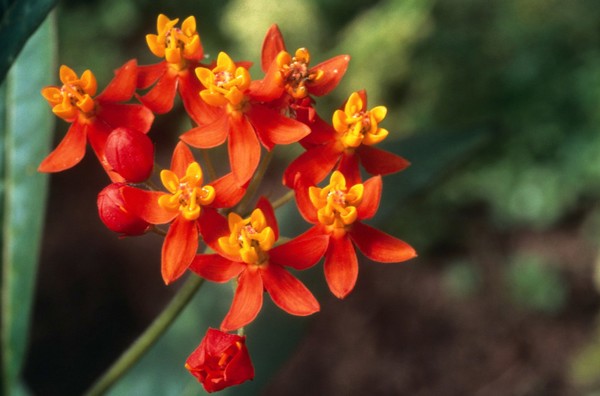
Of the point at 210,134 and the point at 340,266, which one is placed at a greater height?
the point at 210,134

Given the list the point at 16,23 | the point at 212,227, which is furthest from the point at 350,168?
the point at 16,23

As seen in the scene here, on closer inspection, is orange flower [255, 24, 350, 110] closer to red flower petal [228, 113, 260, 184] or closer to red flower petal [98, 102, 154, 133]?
red flower petal [228, 113, 260, 184]

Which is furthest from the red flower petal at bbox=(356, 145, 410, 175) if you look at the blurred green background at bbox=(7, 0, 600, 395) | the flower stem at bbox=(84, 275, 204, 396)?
the blurred green background at bbox=(7, 0, 600, 395)

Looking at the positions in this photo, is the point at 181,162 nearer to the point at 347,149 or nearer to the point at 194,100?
the point at 194,100

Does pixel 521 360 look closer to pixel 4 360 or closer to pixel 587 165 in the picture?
pixel 587 165

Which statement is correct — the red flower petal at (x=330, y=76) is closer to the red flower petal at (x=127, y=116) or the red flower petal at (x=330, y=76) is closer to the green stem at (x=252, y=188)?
the green stem at (x=252, y=188)

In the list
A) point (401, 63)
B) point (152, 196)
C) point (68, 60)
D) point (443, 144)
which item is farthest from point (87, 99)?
point (68, 60)

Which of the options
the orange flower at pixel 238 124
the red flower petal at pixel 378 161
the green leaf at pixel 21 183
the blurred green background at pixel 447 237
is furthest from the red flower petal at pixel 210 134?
the blurred green background at pixel 447 237
